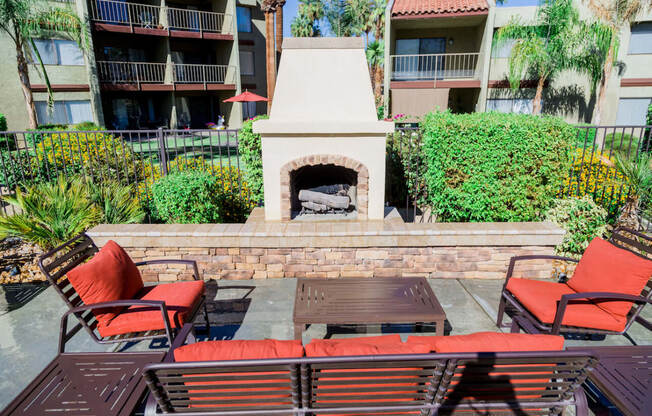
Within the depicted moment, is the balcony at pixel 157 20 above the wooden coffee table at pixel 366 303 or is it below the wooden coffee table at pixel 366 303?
above

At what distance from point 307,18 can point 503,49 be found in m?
25.0

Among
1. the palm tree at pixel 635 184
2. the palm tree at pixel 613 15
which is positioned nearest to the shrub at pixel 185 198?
the palm tree at pixel 635 184

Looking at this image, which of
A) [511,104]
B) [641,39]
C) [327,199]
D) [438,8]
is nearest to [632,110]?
[641,39]

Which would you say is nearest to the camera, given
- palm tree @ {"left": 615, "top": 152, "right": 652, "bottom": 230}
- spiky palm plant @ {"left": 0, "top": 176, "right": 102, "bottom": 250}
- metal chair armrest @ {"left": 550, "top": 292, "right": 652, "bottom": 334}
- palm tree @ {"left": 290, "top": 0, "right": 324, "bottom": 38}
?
metal chair armrest @ {"left": 550, "top": 292, "right": 652, "bottom": 334}

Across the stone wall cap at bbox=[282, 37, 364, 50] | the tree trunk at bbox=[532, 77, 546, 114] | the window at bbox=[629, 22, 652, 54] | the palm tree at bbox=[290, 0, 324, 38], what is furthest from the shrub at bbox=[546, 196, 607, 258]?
the palm tree at bbox=[290, 0, 324, 38]

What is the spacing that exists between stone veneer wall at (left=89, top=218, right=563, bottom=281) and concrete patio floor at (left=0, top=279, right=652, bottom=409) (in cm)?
23

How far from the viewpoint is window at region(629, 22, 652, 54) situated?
63.1ft

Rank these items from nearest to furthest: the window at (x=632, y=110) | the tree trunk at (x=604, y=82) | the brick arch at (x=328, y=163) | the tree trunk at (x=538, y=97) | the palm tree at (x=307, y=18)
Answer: the brick arch at (x=328, y=163)
the tree trunk at (x=604, y=82)
the tree trunk at (x=538, y=97)
the window at (x=632, y=110)
the palm tree at (x=307, y=18)

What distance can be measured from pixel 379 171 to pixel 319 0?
3995 centimetres

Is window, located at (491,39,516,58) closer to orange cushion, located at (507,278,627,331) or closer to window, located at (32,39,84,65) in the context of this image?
orange cushion, located at (507,278,627,331)

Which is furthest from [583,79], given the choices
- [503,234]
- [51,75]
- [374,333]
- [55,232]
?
[51,75]

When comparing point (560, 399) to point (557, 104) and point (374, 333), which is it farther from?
point (557, 104)

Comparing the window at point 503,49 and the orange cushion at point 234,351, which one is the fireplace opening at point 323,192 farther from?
the window at point 503,49

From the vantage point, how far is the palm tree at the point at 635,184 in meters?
5.98
